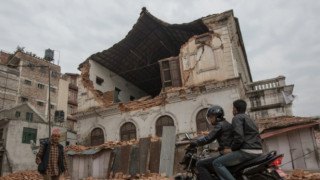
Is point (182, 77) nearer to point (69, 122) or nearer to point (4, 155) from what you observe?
point (4, 155)

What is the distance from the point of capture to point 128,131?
17922 mm

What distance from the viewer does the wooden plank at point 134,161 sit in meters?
11.2

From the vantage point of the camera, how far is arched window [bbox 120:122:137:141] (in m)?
17.7

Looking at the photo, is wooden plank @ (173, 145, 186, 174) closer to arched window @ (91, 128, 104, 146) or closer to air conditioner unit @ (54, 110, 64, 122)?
arched window @ (91, 128, 104, 146)

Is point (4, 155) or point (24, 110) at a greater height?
point (24, 110)

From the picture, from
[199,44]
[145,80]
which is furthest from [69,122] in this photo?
[199,44]

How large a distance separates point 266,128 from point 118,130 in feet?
34.2

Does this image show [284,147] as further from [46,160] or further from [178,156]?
[46,160]

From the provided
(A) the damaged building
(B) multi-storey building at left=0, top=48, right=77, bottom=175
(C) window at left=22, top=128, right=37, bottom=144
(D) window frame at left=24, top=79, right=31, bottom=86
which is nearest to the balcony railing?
(A) the damaged building

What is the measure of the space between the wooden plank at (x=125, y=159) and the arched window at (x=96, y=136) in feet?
24.1

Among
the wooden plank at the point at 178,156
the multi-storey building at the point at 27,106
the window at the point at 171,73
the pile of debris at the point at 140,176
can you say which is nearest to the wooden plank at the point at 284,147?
the wooden plank at the point at 178,156

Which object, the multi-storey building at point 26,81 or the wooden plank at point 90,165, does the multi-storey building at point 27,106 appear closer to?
the multi-storey building at point 26,81

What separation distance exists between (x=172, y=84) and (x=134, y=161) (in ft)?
24.1

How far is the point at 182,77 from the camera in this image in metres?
17.0
